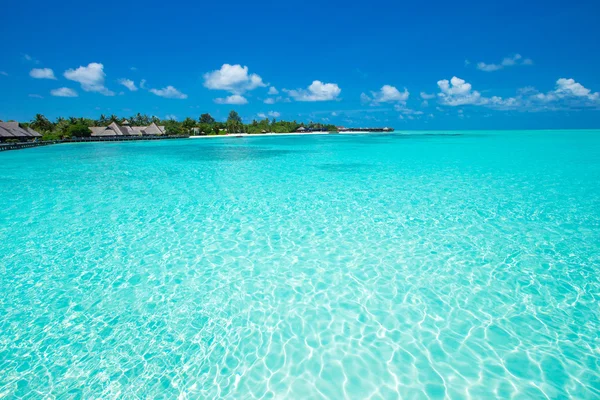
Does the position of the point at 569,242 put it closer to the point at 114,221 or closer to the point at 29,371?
the point at 29,371

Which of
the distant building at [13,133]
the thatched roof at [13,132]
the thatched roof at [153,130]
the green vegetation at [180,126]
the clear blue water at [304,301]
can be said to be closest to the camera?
the clear blue water at [304,301]

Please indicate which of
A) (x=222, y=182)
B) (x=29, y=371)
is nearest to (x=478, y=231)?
(x=29, y=371)

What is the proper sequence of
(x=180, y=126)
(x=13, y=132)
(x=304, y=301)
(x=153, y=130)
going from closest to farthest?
(x=304, y=301), (x=13, y=132), (x=153, y=130), (x=180, y=126)

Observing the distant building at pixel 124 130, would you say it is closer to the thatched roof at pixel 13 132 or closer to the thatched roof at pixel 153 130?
the thatched roof at pixel 153 130

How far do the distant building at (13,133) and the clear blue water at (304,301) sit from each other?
38.7 meters

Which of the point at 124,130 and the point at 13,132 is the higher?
the point at 13,132

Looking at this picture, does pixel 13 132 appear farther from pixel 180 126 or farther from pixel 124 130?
pixel 180 126

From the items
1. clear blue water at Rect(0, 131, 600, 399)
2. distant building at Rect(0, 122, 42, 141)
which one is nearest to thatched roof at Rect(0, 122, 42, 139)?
distant building at Rect(0, 122, 42, 141)

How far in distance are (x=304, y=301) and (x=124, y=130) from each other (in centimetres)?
6219

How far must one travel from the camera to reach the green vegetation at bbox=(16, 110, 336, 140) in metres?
49.1

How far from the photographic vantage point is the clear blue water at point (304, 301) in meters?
2.79

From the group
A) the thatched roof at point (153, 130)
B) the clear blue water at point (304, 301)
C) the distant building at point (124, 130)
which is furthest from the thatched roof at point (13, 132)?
the clear blue water at point (304, 301)

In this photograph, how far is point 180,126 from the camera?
240 feet

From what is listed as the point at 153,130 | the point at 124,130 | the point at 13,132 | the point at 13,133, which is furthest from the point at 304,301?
the point at 153,130
